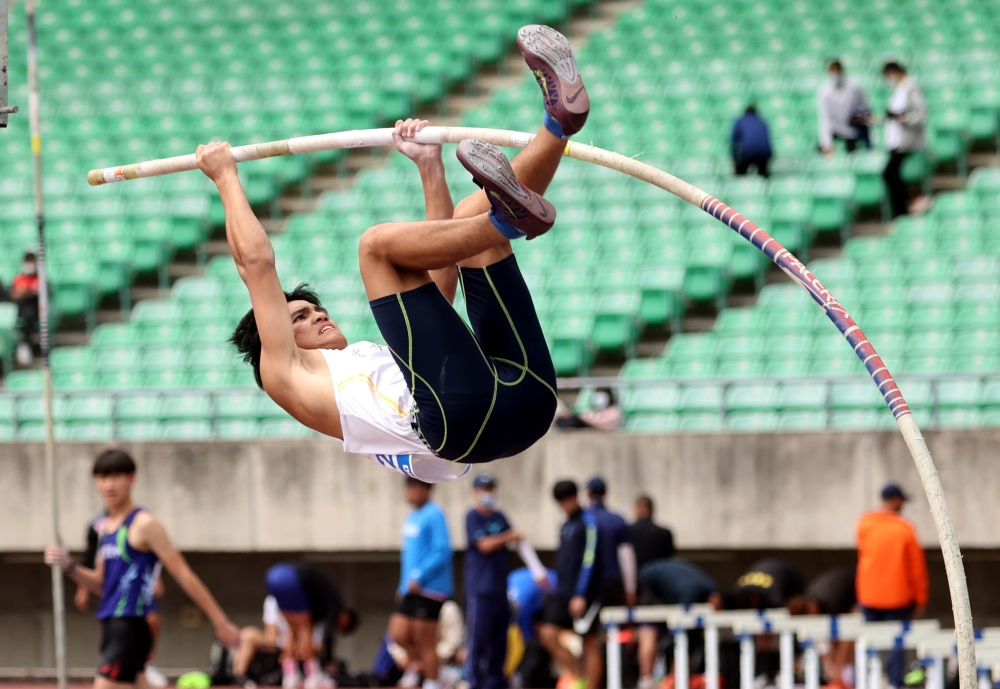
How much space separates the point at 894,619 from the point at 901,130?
5.67m

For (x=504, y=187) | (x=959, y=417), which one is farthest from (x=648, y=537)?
(x=504, y=187)

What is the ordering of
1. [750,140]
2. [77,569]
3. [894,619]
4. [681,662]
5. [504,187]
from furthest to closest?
[750,140], [894,619], [681,662], [77,569], [504,187]

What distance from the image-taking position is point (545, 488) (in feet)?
42.1

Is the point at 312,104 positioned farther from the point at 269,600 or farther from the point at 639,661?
the point at 639,661

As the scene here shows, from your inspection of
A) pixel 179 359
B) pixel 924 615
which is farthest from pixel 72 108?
pixel 924 615

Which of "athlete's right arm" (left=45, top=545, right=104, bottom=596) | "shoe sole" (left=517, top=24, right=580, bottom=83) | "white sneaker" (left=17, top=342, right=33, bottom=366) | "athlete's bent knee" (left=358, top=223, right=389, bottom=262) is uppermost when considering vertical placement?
"shoe sole" (left=517, top=24, right=580, bottom=83)

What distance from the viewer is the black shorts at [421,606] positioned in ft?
39.2

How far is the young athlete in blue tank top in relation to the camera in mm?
8438

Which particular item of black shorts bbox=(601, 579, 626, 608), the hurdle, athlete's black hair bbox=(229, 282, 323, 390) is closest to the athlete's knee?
athlete's black hair bbox=(229, 282, 323, 390)

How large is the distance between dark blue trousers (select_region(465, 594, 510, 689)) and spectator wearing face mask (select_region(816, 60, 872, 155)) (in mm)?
6646

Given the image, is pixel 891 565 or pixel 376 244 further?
pixel 891 565

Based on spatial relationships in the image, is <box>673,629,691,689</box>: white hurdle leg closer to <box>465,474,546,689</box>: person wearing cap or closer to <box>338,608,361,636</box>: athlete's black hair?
<box>465,474,546,689</box>: person wearing cap

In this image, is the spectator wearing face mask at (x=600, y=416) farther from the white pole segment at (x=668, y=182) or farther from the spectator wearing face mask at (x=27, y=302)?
the white pole segment at (x=668, y=182)

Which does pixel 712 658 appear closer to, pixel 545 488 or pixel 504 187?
pixel 545 488
